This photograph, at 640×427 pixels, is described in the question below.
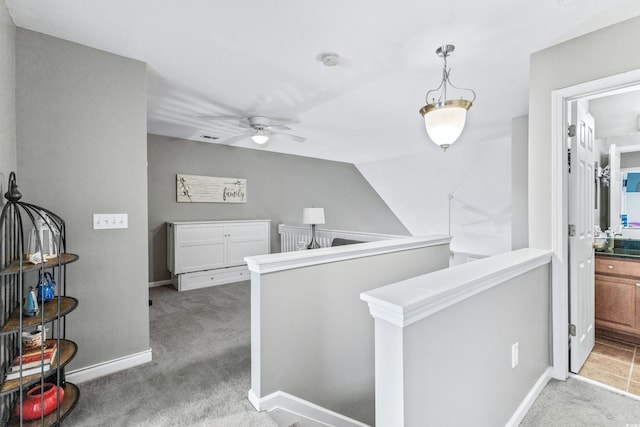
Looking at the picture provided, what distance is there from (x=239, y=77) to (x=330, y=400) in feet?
8.99

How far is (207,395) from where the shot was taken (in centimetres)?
186

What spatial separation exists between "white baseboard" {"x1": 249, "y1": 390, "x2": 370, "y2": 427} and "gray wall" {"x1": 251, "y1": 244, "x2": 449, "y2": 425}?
4cm

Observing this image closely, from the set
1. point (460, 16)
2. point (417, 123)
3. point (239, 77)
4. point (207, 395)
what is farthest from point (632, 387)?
point (239, 77)

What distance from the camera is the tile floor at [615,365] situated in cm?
202

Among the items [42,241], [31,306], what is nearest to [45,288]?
[31,306]

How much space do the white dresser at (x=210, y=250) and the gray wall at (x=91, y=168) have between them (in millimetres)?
1984

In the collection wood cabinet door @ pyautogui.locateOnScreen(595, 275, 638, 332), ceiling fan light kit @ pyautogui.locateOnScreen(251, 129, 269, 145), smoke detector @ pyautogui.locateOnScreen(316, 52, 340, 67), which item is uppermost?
smoke detector @ pyautogui.locateOnScreen(316, 52, 340, 67)

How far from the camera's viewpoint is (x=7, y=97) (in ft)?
5.43

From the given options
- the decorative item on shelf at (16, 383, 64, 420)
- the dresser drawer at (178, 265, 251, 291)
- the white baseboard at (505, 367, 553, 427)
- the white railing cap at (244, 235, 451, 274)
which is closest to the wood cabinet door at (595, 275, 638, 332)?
the white baseboard at (505, 367, 553, 427)

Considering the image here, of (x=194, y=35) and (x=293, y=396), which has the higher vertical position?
(x=194, y=35)

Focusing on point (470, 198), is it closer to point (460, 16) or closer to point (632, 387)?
point (632, 387)

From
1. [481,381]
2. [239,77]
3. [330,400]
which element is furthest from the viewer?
[239,77]

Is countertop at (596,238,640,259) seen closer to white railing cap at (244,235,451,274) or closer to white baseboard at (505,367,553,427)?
white baseboard at (505,367,553,427)

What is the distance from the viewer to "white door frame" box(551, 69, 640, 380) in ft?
6.70
